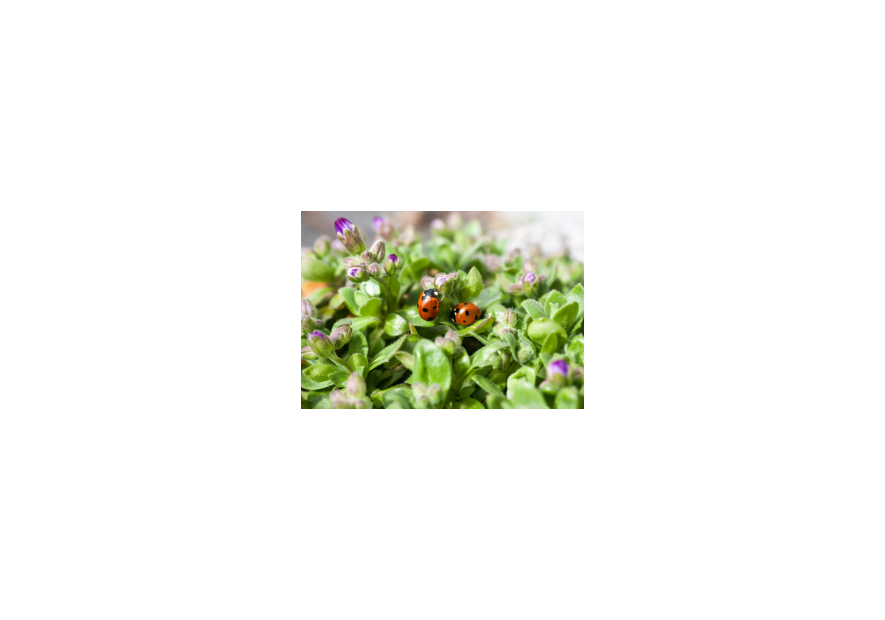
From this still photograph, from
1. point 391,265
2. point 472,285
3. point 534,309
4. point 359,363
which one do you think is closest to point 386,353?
point 359,363

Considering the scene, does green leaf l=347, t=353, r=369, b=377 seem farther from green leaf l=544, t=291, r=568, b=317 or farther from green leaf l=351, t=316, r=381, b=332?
green leaf l=544, t=291, r=568, b=317

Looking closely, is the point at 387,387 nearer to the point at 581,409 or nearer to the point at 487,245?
the point at 581,409

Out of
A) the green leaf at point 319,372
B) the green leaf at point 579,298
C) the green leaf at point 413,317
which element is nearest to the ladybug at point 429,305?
the green leaf at point 413,317

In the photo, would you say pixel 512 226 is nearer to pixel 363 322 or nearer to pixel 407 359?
pixel 363 322

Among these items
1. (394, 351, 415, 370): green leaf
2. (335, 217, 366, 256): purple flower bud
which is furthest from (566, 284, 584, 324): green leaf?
(335, 217, 366, 256): purple flower bud

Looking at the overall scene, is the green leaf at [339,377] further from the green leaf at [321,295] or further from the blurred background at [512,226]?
the blurred background at [512,226]

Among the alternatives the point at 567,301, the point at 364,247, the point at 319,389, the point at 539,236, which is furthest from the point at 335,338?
the point at 539,236
